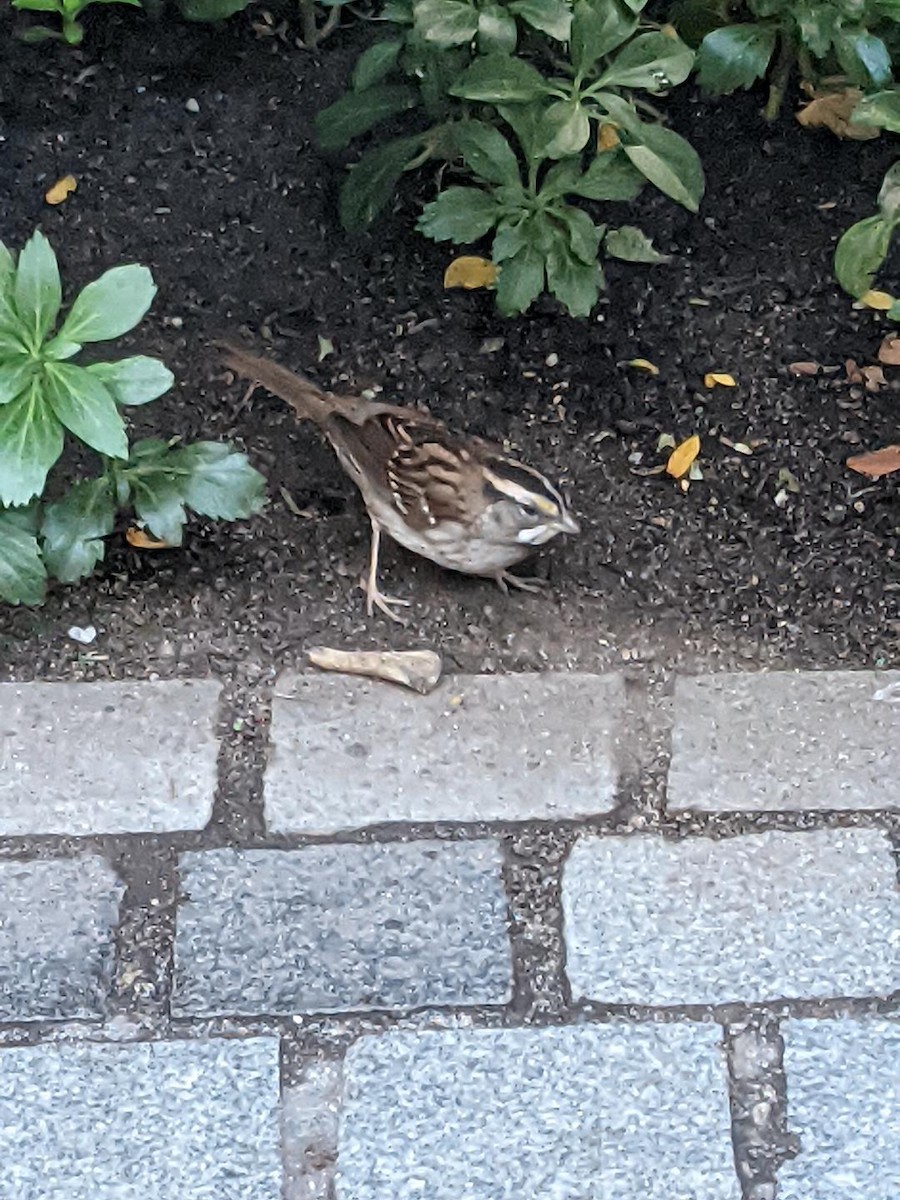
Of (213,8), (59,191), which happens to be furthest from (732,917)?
(59,191)

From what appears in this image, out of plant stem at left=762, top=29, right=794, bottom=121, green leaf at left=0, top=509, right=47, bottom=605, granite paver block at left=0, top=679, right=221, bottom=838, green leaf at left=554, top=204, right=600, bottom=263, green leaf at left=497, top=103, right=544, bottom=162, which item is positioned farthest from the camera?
plant stem at left=762, top=29, right=794, bottom=121

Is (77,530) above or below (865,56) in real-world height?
below

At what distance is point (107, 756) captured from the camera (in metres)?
3.12

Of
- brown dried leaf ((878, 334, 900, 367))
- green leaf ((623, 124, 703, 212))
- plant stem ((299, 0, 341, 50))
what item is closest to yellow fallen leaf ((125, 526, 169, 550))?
green leaf ((623, 124, 703, 212))

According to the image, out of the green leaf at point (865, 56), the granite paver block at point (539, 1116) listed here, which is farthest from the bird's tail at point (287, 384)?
the granite paver block at point (539, 1116)

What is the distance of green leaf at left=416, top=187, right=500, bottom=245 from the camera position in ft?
11.5

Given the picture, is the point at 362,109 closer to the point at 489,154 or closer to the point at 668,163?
→ the point at 489,154

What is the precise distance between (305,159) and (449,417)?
863 millimetres

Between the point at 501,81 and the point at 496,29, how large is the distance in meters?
0.10

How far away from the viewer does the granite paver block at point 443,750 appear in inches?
120

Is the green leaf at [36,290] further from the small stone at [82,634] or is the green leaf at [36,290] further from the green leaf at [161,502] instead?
the small stone at [82,634]

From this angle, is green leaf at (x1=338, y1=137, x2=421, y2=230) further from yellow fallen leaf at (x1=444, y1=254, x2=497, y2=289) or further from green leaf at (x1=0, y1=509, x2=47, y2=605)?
green leaf at (x1=0, y1=509, x2=47, y2=605)

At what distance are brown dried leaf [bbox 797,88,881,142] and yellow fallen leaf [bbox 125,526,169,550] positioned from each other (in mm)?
2018

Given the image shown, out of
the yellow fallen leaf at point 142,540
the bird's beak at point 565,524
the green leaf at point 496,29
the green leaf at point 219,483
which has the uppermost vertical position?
the green leaf at point 496,29
